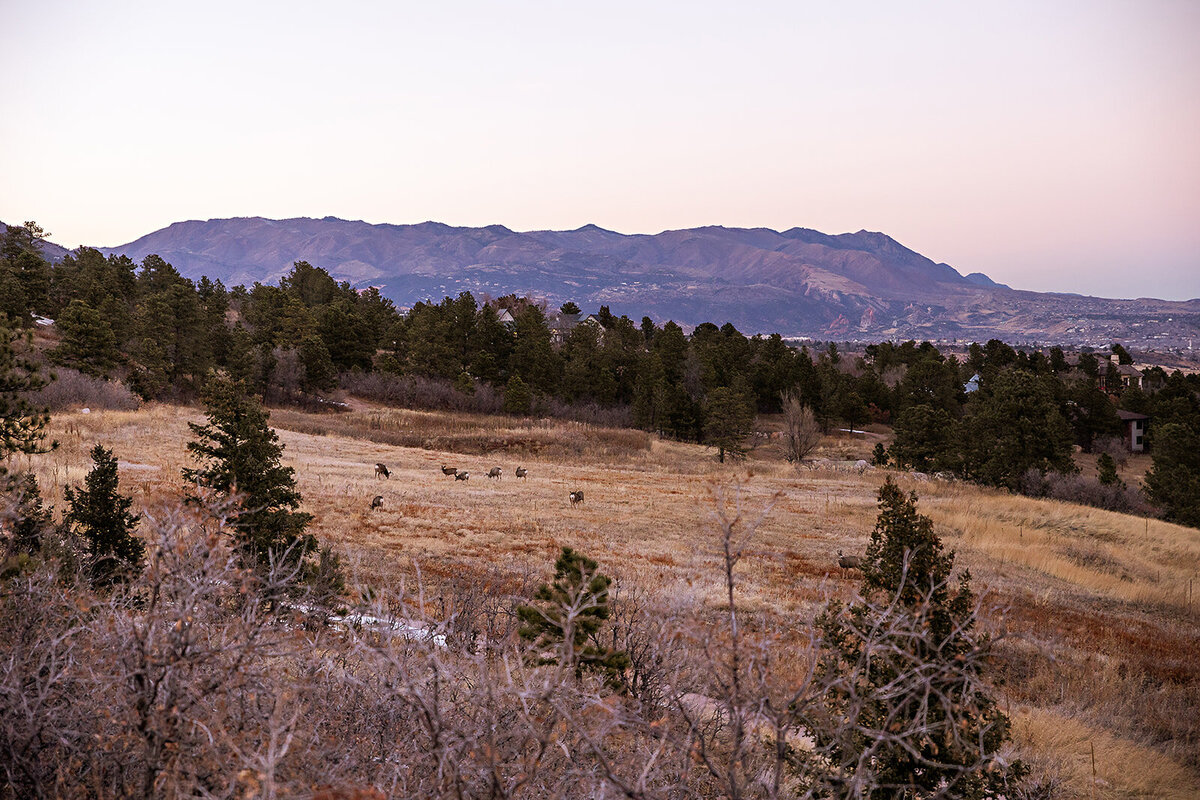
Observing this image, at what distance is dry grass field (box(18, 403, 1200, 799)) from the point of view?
8.12 m

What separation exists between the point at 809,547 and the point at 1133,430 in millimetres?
69765

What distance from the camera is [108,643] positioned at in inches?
146

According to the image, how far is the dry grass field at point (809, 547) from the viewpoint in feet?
26.6

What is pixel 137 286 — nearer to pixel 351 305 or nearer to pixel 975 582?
pixel 351 305

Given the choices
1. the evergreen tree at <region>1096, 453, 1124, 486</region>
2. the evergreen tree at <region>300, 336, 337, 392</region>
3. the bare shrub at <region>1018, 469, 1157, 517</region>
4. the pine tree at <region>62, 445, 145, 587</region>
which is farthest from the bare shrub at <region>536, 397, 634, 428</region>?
the pine tree at <region>62, 445, 145, 587</region>

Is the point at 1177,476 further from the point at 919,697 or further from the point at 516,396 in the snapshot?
the point at 919,697

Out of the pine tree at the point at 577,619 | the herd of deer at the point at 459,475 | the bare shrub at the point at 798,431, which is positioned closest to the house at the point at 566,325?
the bare shrub at the point at 798,431

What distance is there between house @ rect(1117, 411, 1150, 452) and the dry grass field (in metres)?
50.2

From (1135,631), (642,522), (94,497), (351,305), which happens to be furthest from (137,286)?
(1135,631)

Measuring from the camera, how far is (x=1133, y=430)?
69688 millimetres

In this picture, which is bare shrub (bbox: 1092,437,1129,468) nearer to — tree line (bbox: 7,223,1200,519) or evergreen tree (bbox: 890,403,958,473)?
tree line (bbox: 7,223,1200,519)

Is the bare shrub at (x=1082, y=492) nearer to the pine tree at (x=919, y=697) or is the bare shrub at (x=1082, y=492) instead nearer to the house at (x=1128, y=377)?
the pine tree at (x=919, y=697)

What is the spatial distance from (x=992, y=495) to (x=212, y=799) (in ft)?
109

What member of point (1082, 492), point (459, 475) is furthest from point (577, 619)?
point (1082, 492)
